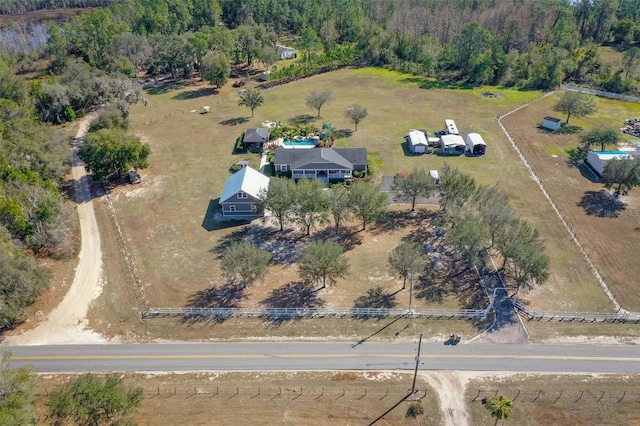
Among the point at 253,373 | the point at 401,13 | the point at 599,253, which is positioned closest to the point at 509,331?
the point at 599,253

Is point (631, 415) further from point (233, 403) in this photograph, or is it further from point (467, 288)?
point (233, 403)

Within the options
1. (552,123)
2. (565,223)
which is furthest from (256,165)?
(552,123)

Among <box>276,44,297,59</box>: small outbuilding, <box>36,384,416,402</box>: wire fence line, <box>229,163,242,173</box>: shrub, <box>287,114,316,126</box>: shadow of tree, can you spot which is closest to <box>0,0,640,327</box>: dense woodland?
<box>276,44,297,59</box>: small outbuilding

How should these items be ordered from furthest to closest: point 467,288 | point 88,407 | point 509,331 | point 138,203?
point 138,203 → point 467,288 → point 509,331 → point 88,407

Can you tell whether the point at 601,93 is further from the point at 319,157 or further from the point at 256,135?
the point at 256,135

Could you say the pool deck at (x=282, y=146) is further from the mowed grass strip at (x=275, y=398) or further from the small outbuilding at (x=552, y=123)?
the mowed grass strip at (x=275, y=398)

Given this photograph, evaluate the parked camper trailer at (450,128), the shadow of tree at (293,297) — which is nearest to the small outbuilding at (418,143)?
the parked camper trailer at (450,128)
